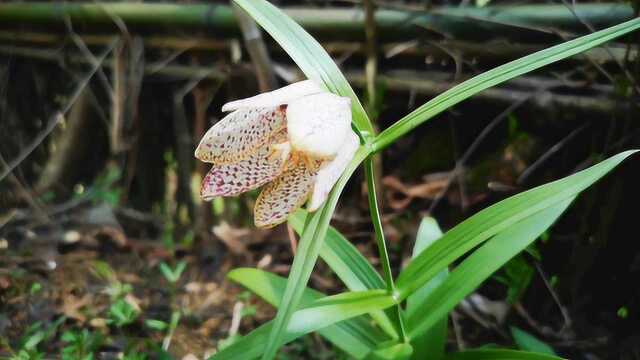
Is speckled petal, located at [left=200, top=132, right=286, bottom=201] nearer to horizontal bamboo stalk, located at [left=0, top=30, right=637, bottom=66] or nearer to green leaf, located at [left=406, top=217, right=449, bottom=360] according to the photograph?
green leaf, located at [left=406, top=217, right=449, bottom=360]

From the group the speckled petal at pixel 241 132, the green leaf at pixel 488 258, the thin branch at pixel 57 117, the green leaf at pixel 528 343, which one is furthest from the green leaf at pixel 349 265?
the thin branch at pixel 57 117

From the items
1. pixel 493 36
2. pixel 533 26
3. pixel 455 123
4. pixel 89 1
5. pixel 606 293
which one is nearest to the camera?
pixel 606 293

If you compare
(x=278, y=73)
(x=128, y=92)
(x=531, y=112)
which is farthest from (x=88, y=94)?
→ (x=531, y=112)

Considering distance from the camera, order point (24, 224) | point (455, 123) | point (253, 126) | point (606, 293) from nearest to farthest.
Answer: point (253, 126) → point (606, 293) → point (455, 123) → point (24, 224)

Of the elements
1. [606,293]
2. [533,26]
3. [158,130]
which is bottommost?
[606,293]

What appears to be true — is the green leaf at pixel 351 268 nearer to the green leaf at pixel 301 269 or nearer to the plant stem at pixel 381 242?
the plant stem at pixel 381 242

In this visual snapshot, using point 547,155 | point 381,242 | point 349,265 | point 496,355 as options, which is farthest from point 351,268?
point 547,155

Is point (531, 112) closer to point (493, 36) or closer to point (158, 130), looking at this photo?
point (493, 36)
